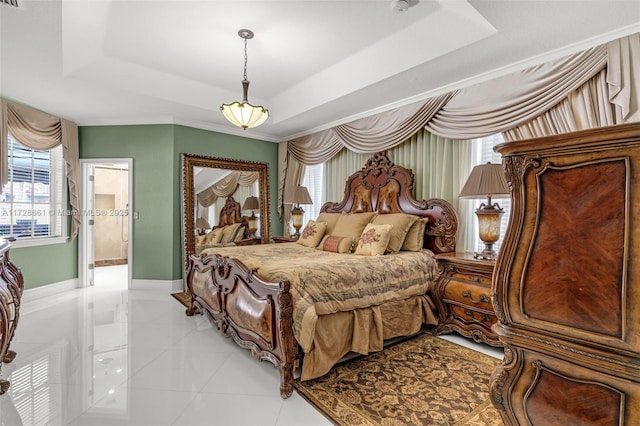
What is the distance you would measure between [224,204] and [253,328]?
128 inches

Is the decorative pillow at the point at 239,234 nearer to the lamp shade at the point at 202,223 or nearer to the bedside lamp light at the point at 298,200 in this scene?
the lamp shade at the point at 202,223

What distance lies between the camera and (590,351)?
90 centimetres

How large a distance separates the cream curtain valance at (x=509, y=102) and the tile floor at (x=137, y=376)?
2.06 meters

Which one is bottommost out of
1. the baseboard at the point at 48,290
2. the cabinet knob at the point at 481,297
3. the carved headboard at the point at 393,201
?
the baseboard at the point at 48,290

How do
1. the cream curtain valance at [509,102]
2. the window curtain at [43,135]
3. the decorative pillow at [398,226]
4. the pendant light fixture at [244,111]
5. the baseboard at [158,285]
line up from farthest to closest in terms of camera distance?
the baseboard at [158,285]
the window curtain at [43,135]
the decorative pillow at [398,226]
the pendant light fixture at [244,111]
the cream curtain valance at [509,102]

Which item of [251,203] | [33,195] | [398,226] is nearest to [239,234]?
[251,203]

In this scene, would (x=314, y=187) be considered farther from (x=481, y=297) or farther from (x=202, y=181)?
(x=481, y=297)

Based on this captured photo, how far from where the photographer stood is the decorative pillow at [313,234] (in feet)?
12.8

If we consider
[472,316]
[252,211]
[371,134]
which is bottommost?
[472,316]

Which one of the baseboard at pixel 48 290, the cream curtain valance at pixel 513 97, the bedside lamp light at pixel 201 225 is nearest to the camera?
the cream curtain valance at pixel 513 97

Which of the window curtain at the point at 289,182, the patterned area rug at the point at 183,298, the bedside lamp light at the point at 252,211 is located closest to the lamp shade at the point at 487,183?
the window curtain at the point at 289,182

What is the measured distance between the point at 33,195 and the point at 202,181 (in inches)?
87.8

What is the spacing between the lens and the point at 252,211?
554cm

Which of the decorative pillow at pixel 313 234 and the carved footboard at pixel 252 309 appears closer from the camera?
the carved footboard at pixel 252 309
